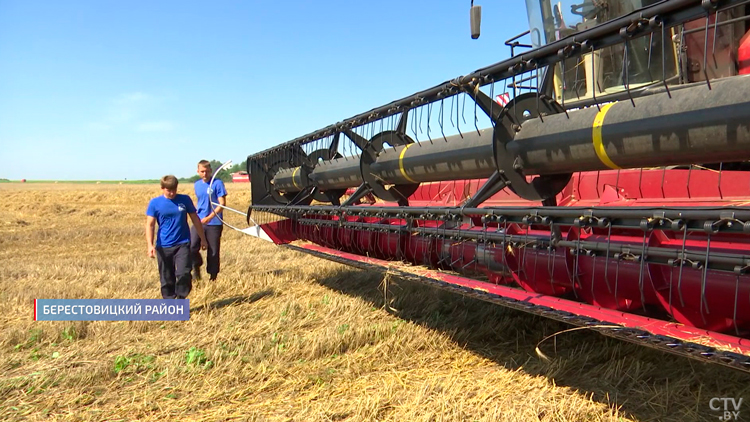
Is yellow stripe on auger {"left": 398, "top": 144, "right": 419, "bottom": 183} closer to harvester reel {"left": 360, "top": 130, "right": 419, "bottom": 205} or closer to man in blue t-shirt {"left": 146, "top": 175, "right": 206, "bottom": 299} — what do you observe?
harvester reel {"left": 360, "top": 130, "right": 419, "bottom": 205}

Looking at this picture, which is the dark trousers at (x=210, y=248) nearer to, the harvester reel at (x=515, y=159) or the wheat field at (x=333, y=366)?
the wheat field at (x=333, y=366)

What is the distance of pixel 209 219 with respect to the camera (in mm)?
5496

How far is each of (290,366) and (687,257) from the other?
89.9 inches

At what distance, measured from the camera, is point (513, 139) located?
103 inches

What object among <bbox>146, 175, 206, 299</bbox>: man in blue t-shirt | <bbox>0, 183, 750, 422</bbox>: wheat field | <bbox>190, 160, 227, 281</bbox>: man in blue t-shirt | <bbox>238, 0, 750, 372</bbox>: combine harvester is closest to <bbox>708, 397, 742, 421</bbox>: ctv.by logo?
<bbox>0, 183, 750, 422</bbox>: wheat field

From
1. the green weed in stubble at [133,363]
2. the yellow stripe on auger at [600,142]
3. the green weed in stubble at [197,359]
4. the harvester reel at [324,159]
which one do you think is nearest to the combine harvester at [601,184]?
the yellow stripe on auger at [600,142]

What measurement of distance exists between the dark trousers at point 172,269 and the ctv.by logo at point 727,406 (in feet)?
13.1

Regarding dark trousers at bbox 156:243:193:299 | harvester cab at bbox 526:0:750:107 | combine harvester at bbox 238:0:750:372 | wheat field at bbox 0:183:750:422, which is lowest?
wheat field at bbox 0:183:750:422

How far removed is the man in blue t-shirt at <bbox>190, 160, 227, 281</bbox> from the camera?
548 centimetres

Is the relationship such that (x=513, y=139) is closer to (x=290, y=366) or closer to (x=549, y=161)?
(x=549, y=161)

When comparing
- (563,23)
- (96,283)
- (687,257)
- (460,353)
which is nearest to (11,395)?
(460,353)

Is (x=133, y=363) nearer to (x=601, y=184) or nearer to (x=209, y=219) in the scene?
(x=209, y=219)

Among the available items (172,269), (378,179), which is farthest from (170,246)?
(378,179)

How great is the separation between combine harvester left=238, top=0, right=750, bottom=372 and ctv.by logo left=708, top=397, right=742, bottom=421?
527mm
